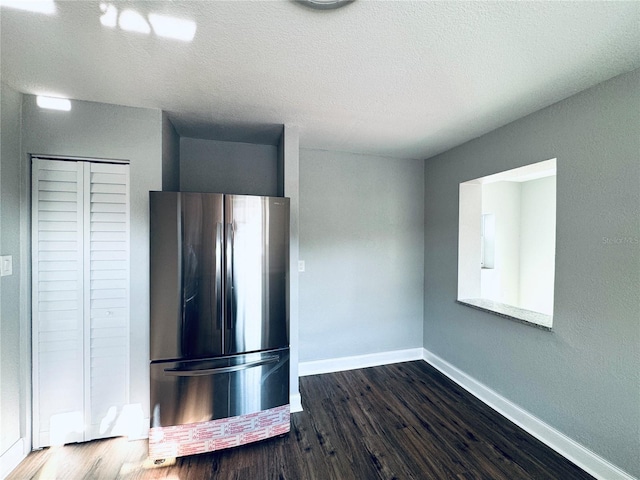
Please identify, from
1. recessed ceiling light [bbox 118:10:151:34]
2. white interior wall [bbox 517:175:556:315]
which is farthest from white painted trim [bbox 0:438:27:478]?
white interior wall [bbox 517:175:556:315]

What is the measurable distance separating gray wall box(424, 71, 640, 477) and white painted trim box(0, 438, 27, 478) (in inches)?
140

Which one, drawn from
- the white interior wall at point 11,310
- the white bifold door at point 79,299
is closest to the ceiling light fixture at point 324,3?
the white bifold door at point 79,299

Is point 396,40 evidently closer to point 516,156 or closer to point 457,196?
point 516,156

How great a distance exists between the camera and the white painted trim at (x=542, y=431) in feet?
5.28

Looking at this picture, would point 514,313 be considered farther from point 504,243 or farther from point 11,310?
point 11,310

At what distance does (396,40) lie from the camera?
4.22 ft

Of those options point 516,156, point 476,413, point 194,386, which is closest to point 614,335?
point 476,413

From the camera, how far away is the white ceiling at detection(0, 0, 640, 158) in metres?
1.14

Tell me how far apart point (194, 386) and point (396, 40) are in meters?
2.39

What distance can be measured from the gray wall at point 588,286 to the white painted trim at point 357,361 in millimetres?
1015

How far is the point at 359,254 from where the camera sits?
3117 mm

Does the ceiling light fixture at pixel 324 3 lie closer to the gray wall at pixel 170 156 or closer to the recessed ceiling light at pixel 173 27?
the recessed ceiling light at pixel 173 27

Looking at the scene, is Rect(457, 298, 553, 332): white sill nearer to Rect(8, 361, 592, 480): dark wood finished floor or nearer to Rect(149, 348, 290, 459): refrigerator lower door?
Rect(8, 361, 592, 480): dark wood finished floor

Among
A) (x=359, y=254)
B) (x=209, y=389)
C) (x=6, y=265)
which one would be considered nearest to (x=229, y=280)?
(x=209, y=389)
